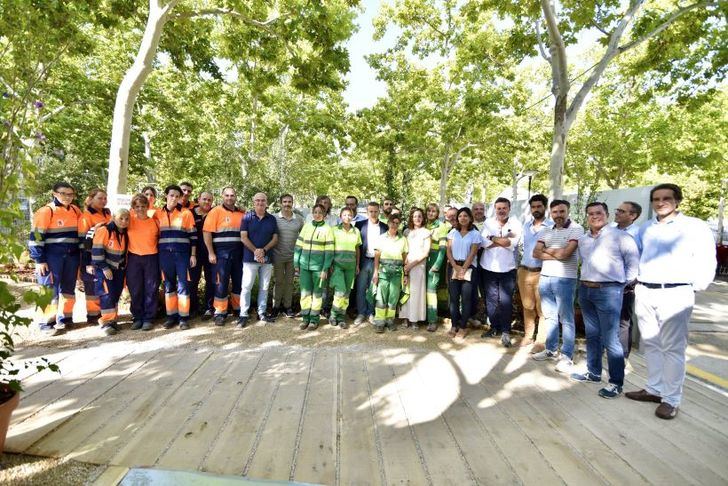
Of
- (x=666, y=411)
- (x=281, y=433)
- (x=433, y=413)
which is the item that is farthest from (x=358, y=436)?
(x=666, y=411)

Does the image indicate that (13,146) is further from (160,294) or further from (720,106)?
(720,106)

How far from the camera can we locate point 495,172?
26000 millimetres

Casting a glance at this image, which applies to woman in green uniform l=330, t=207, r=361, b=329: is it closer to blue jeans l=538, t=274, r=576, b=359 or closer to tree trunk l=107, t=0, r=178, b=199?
blue jeans l=538, t=274, r=576, b=359

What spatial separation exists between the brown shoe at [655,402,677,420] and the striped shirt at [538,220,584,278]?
4.89 ft

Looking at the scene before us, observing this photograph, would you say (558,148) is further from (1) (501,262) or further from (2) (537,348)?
(2) (537,348)

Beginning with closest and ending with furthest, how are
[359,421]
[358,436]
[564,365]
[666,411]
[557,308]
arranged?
[358,436] < [359,421] < [666,411] < [564,365] < [557,308]

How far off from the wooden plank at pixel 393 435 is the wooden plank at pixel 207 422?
126 centimetres

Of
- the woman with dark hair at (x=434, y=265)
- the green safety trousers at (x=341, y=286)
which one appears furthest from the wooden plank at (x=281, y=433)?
the woman with dark hair at (x=434, y=265)

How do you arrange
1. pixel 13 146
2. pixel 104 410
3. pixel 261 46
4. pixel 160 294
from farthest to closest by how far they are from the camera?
1. pixel 261 46
2. pixel 160 294
3. pixel 104 410
4. pixel 13 146

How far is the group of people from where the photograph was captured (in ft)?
14.9

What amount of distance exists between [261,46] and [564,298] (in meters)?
7.89

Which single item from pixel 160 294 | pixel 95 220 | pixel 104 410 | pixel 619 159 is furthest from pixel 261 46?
pixel 619 159

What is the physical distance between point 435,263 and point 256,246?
275 centimetres

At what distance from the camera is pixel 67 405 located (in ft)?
10.7
